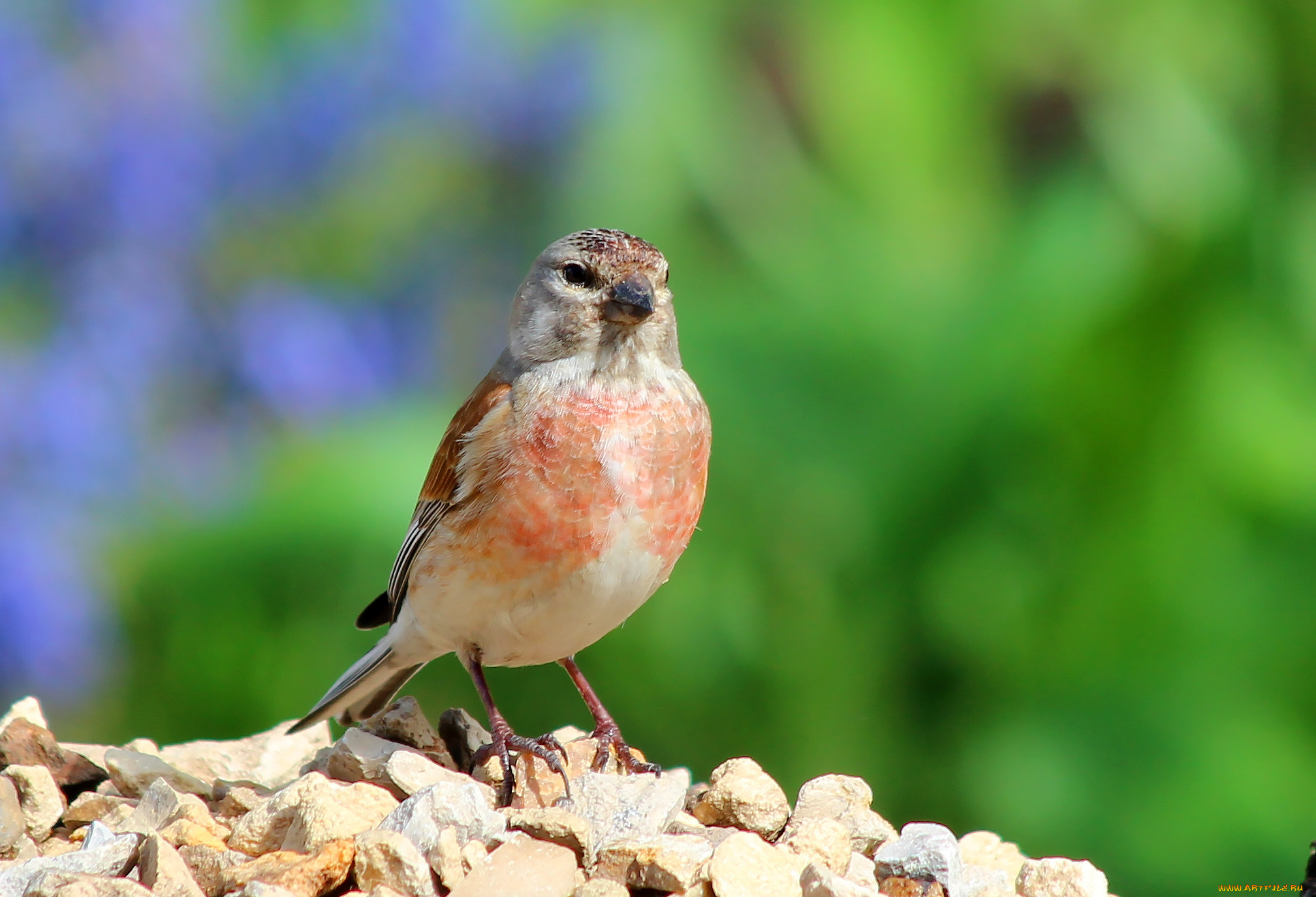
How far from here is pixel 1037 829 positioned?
509cm

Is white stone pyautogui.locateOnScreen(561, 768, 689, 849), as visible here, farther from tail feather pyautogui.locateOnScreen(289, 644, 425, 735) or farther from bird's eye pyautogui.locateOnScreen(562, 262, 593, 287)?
bird's eye pyautogui.locateOnScreen(562, 262, 593, 287)

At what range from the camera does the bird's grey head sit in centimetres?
375

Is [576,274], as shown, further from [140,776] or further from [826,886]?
[826,886]

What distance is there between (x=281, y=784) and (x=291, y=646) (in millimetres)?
2045

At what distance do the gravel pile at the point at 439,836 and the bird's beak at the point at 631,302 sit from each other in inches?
46.1

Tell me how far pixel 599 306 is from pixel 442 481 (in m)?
0.69

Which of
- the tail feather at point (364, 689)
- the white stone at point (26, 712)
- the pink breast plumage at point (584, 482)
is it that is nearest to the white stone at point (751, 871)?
the pink breast plumage at point (584, 482)

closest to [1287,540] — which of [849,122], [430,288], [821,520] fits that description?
[821,520]

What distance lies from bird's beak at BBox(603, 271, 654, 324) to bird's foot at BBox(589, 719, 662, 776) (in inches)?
43.7

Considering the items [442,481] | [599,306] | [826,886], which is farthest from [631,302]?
[826,886]

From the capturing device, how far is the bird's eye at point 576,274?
3.82m

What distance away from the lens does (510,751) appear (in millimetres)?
3463

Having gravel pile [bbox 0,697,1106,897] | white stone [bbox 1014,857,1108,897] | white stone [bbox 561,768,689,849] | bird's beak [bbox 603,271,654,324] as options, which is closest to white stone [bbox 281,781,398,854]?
gravel pile [bbox 0,697,1106,897]

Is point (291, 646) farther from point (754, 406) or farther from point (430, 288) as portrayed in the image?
point (754, 406)
